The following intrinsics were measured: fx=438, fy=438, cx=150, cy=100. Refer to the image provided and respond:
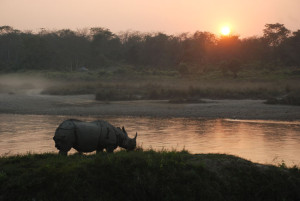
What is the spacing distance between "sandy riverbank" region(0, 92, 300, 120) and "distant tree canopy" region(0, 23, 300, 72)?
33.2 m

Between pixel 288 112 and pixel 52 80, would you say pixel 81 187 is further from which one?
pixel 52 80

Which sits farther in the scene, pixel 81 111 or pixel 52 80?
pixel 52 80

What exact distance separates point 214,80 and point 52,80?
20372 mm

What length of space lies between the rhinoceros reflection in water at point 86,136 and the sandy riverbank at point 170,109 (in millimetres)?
15366

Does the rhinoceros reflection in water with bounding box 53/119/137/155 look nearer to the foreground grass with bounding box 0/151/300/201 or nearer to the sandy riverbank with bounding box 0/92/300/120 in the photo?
the foreground grass with bounding box 0/151/300/201

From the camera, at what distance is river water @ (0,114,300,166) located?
13945 millimetres

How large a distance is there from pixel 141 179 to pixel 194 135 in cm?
1015

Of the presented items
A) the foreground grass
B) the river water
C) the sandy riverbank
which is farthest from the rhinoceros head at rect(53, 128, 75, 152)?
the sandy riverbank

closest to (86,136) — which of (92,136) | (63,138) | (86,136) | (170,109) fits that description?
(86,136)

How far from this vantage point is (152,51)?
74.0m

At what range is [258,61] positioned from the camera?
2494 inches

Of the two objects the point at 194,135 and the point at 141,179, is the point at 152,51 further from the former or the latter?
the point at 141,179

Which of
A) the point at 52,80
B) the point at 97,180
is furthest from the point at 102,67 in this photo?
the point at 97,180

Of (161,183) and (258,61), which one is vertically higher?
(258,61)
